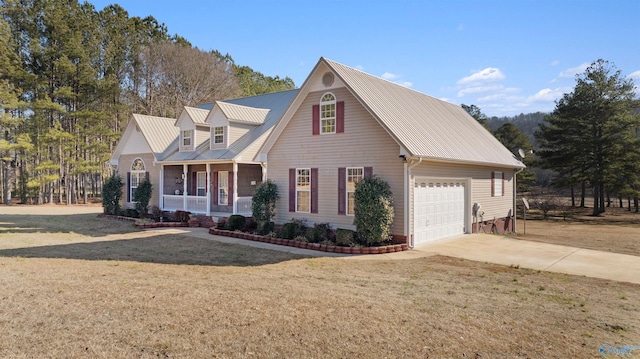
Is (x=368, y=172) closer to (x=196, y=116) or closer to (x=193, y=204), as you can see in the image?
(x=193, y=204)

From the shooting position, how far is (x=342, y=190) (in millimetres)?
15211

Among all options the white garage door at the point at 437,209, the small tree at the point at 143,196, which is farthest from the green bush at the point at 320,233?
the small tree at the point at 143,196

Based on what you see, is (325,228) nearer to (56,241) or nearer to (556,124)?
(56,241)

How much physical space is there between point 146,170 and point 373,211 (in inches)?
633

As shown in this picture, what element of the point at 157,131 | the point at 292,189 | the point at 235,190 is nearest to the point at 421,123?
the point at 292,189

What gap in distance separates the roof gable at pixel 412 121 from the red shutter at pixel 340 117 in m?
0.86

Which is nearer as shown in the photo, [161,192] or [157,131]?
[161,192]

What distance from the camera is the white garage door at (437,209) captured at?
14.6 meters

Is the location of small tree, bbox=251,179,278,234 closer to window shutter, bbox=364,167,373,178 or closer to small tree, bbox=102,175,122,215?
window shutter, bbox=364,167,373,178

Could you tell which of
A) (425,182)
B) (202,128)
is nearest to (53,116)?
(202,128)

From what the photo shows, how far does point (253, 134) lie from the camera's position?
21.8m

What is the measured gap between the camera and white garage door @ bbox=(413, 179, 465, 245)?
575 inches

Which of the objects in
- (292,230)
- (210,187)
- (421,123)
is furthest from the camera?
(210,187)

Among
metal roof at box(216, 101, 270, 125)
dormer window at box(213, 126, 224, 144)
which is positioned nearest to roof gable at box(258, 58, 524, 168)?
metal roof at box(216, 101, 270, 125)
